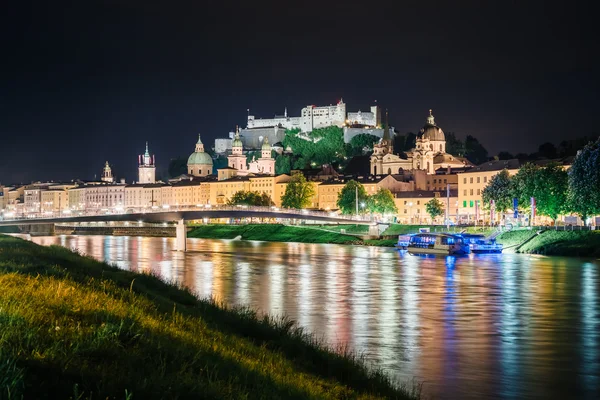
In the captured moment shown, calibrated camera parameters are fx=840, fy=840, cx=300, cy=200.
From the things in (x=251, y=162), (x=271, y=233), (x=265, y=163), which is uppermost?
(x=251, y=162)

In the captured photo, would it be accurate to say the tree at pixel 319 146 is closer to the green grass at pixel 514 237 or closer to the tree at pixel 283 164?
the tree at pixel 283 164

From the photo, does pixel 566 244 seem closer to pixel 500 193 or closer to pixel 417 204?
pixel 500 193

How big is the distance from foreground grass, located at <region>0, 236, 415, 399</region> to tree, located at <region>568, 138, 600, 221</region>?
150ft

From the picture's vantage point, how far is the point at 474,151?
183875 millimetres

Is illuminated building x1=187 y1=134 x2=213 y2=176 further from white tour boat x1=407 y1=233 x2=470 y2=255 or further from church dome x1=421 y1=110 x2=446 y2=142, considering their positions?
white tour boat x1=407 y1=233 x2=470 y2=255

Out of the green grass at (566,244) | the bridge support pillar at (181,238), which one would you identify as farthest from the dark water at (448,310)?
the bridge support pillar at (181,238)

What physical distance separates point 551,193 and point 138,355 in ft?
219

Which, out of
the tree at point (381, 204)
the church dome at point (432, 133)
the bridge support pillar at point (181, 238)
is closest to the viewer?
the bridge support pillar at point (181, 238)

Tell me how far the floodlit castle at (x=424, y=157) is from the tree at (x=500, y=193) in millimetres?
55473

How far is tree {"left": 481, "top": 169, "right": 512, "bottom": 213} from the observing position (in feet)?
258

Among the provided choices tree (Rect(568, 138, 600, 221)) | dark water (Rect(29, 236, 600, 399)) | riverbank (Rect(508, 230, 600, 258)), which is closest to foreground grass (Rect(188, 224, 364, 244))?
riverbank (Rect(508, 230, 600, 258))

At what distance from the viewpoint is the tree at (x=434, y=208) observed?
110 meters

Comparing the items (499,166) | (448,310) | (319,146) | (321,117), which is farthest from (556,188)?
(321,117)

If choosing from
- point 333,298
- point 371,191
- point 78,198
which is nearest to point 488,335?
point 333,298
